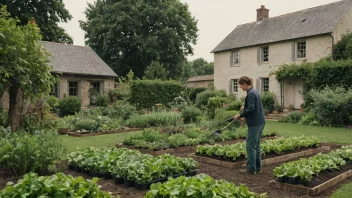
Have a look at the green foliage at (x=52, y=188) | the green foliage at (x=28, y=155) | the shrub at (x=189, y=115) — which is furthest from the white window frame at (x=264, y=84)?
the green foliage at (x=52, y=188)

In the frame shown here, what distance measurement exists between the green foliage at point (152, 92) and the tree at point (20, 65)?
1208cm

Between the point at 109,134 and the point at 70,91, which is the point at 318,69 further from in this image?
the point at 70,91

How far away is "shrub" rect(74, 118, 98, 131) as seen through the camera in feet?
40.1

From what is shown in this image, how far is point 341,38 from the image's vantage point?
811 inches

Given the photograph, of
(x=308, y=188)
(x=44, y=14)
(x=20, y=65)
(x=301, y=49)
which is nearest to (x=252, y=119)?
(x=308, y=188)

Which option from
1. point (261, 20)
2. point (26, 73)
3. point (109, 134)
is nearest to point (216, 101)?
point (109, 134)

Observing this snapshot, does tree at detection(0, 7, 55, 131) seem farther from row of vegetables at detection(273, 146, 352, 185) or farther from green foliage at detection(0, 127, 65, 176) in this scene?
row of vegetables at detection(273, 146, 352, 185)

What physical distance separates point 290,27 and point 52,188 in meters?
23.3

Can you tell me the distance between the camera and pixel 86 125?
40.1ft

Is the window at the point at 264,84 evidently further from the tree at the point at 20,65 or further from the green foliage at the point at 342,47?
the tree at the point at 20,65

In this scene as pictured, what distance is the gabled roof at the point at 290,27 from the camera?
70.2ft

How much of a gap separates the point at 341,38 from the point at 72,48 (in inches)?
734

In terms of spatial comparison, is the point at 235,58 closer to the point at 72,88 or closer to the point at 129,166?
the point at 72,88

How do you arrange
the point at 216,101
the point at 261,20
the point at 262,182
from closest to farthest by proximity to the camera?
the point at 262,182 < the point at 216,101 < the point at 261,20
